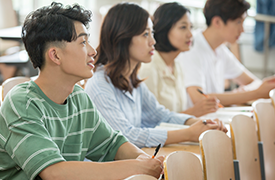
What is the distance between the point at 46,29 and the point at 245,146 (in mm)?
1119

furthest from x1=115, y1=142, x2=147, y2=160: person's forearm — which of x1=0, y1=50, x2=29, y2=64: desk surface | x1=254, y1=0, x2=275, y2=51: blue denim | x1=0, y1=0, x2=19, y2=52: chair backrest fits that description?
x1=254, y1=0, x2=275, y2=51: blue denim

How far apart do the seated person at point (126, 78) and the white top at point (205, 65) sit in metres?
0.82

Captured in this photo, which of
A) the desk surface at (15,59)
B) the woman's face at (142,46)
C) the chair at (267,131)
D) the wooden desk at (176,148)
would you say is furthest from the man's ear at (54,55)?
the desk surface at (15,59)

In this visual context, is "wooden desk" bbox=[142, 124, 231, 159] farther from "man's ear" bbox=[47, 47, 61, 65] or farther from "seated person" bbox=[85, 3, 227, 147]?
"man's ear" bbox=[47, 47, 61, 65]

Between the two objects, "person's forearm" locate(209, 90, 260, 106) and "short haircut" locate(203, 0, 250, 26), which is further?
"short haircut" locate(203, 0, 250, 26)

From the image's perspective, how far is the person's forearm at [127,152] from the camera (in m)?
1.25

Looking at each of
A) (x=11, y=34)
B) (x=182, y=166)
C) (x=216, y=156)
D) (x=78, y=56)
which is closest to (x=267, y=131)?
(x=216, y=156)

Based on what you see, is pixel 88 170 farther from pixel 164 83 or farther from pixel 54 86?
pixel 164 83

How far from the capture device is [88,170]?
1019mm

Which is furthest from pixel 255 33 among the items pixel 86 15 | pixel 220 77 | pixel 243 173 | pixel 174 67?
pixel 86 15

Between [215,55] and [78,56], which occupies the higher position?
[78,56]

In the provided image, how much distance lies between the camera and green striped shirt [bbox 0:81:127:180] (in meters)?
0.95

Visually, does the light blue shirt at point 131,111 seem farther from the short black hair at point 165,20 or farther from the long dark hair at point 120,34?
the short black hair at point 165,20

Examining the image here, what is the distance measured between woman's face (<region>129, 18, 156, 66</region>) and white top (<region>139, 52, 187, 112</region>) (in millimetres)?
413
